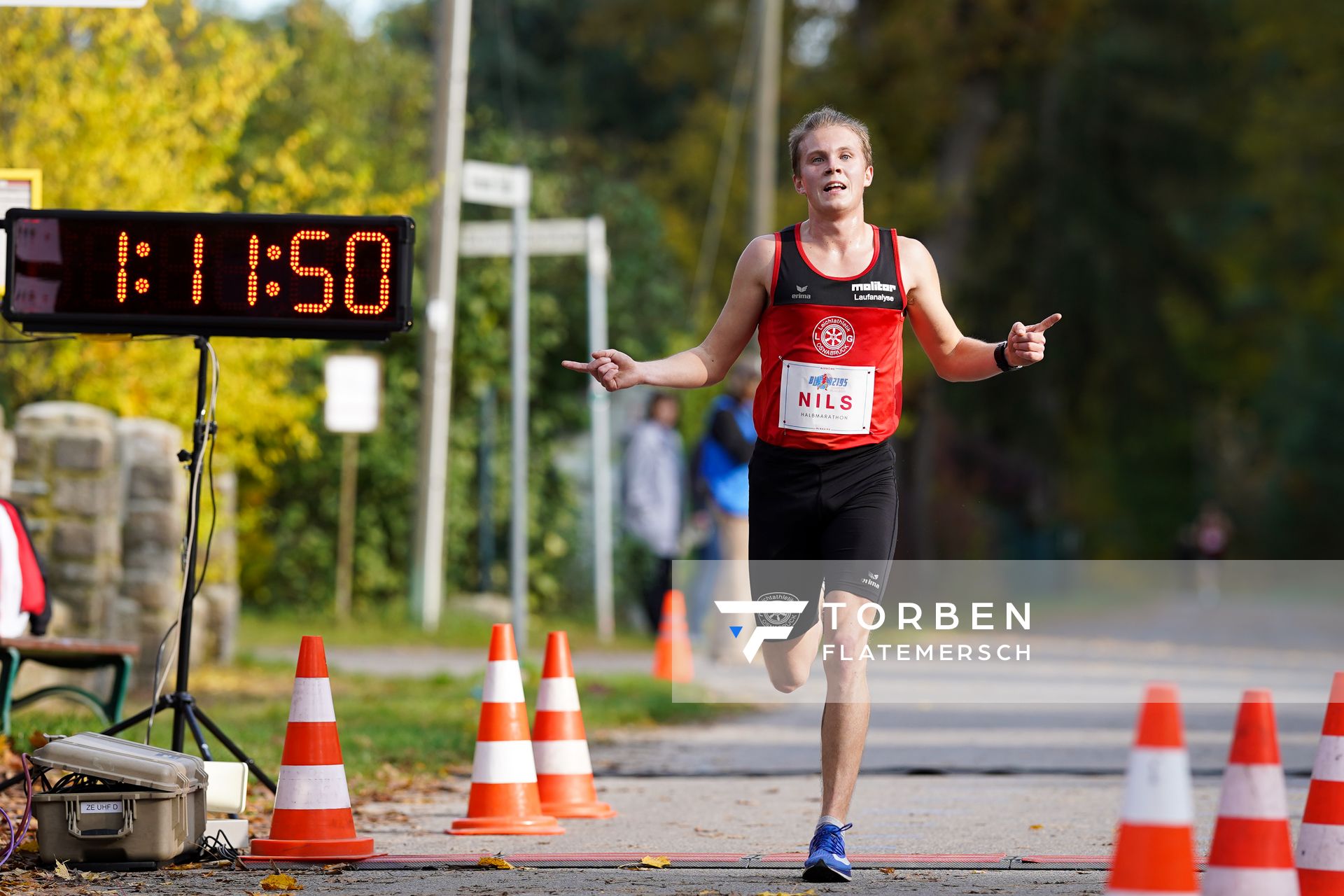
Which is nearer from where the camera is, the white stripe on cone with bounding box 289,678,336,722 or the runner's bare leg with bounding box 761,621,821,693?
the runner's bare leg with bounding box 761,621,821,693

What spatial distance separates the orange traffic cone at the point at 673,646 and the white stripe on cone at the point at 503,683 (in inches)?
249

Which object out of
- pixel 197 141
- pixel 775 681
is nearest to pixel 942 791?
pixel 775 681

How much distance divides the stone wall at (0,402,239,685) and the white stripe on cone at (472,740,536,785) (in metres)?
3.97

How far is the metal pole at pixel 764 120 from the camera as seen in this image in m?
24.3

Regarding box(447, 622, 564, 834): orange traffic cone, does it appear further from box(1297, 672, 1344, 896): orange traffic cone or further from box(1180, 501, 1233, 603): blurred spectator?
box(1180, 501, 1233, 603): blurred spectator

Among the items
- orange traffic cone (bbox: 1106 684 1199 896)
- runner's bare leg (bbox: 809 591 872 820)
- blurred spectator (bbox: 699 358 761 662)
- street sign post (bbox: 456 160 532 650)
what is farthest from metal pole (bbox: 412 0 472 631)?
orange traffic cone (bbox: 1106 684 1199 896)

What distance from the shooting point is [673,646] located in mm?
14398

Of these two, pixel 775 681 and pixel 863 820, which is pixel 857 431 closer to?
pixel 775 681

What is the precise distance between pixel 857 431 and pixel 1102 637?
17042 mm

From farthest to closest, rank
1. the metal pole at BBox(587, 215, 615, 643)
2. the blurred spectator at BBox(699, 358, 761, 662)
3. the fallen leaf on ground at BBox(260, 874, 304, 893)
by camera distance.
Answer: the metal pole at BBox(587, 215, 615, 643) < the blurred spectator at BBox(699, 358, 761, 662) < the fallen leaf on ground at BBox(260, 874, 304, 893)

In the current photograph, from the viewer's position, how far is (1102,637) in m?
23.3

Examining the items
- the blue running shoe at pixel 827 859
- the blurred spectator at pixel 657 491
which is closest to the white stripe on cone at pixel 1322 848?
the blue running shoe at pixel 827 859

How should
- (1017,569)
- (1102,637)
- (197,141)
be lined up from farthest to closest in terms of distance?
(1017,569) → (1102,637) → (197,141)

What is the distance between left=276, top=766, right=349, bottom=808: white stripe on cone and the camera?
7.22 metres
